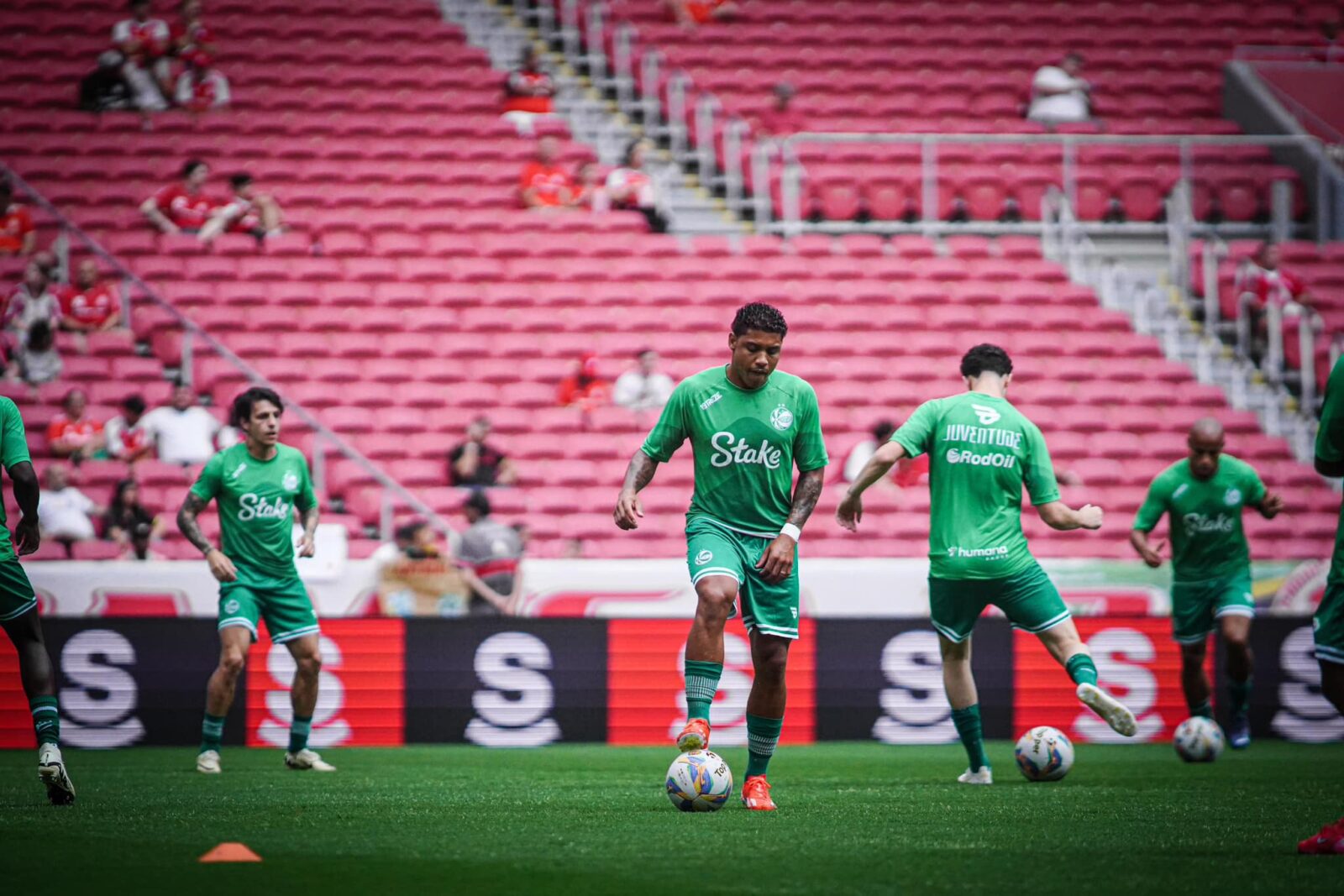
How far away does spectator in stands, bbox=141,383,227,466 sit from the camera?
53.6 feet

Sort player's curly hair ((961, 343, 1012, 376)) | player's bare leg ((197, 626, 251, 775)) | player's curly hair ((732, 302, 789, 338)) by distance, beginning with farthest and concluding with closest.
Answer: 1. player's bare leg ((197, 626, 251, 775))
2. player's curly hair ((961, 343, 1012, 376))
3. player's curly hair ((732, 302, 789, 338))

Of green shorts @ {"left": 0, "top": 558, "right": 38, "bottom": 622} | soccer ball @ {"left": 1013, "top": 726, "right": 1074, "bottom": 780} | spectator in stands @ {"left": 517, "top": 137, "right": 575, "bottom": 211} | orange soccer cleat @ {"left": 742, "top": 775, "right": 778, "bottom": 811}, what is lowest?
soccer ball @ {"left": 1013, "top": 726, "right": 1074, "bottom": 780}

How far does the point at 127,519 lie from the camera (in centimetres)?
1519

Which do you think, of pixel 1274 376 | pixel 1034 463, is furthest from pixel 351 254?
pixel 1034 463

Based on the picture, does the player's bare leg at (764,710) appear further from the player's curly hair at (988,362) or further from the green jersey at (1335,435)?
the green jersey at (1335,435)

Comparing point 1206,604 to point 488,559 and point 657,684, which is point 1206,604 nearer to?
point 657,684

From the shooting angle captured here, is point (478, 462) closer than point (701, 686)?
No

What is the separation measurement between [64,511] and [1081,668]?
33.3ft

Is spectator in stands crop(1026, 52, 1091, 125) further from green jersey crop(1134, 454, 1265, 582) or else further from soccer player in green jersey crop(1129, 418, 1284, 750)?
green jersey crop(1134, 454, 1265, 582)

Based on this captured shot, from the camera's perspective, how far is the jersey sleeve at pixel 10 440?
7.50 meters

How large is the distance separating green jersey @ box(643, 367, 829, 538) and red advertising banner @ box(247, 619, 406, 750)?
19.4ft

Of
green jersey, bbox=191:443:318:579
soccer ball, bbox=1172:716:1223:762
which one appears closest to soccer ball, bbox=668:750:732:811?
green jersey, bbox=191:443:318:579

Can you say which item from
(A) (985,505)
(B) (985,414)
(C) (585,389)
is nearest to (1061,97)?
(C) (585,389)

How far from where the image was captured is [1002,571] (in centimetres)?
880
